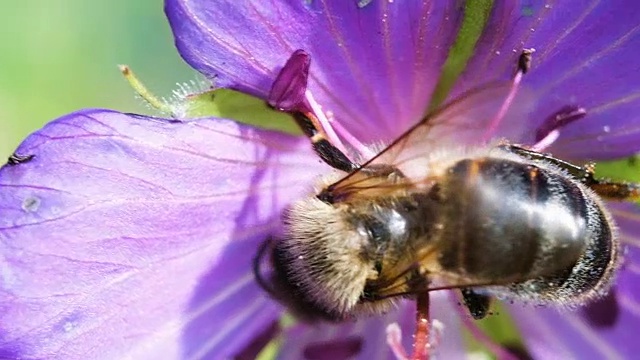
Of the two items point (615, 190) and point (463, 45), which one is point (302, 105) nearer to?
point (463, 45)

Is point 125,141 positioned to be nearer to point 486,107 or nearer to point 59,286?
point 59,286

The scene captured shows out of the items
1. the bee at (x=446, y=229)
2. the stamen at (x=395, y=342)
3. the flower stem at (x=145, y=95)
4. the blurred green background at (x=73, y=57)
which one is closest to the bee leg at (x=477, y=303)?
the bee at (x=446, y=229)

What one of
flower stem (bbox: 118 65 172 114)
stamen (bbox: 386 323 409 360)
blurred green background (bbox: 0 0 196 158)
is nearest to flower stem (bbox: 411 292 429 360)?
stamen (bbox: 386 323 409 360)

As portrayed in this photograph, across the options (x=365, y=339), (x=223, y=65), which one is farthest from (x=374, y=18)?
(x=365, y=339)

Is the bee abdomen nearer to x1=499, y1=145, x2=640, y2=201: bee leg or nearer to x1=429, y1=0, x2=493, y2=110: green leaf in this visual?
Result: x1=499, y1=145, x2=640, y2=201: bee leg

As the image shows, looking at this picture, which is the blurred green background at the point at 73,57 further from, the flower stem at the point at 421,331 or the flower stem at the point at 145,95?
the flower stem at the point at 421,331

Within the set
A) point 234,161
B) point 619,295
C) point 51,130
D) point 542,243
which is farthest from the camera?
point 619,295
